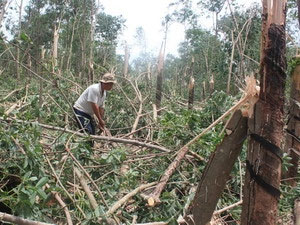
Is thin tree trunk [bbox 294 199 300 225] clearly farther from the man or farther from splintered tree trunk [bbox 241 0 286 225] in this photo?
the man

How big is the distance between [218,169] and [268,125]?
377mm

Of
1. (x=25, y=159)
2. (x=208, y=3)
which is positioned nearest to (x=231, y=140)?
Answer: (x=25, y=159)

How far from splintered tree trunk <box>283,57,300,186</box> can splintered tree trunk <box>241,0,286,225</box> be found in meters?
2.12

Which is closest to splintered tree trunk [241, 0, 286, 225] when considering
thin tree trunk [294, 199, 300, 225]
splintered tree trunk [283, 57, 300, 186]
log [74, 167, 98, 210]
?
log [74, 167, 98, 210]

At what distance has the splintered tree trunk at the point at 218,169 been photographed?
6.34 ft

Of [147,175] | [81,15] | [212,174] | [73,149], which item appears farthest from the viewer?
[81,15]

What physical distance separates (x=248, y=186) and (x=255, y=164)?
13 cm

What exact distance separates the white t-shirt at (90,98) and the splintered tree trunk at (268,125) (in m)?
3.33

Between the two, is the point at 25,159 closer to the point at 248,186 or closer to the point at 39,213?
the point at 39,213

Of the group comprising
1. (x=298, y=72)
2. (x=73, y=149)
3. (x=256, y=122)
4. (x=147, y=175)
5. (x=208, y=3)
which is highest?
(x=208, y=3)

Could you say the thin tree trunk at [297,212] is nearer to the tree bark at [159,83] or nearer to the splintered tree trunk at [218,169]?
the splintered tree trunk at [218,169]

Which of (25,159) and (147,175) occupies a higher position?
(25,159)

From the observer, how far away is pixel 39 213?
7.93 feet

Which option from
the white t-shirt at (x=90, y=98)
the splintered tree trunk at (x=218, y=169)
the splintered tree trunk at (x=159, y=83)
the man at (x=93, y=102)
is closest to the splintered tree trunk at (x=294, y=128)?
the splintered tree trunk at (x=218, y=169)
